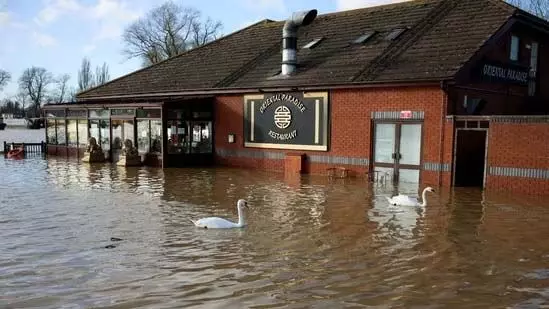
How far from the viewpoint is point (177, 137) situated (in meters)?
22.8

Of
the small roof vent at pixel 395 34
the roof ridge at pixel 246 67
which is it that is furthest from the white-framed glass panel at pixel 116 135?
the small roof vent at pixel 395 34

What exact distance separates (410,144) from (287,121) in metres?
5.15

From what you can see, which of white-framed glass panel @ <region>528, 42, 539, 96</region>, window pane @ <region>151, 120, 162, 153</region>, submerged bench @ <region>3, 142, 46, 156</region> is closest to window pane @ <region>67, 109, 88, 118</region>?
submerged bench @ <region>3, 142, 46, 156</region>

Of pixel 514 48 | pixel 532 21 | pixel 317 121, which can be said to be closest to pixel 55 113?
pixel 317 121

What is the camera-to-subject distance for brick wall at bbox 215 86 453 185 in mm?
16703

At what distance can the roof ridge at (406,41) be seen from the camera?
18.6 m

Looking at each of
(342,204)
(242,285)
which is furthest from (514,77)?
(242,285)

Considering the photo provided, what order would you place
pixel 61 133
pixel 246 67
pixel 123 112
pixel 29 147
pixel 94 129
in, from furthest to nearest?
1. pixel 29 147
2. pixel 61 133
3. pixel 94 129
4. pixel 246 67
5. pixel 123 112

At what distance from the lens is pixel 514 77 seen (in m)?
19.5

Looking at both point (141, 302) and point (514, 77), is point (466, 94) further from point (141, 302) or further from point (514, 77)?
point (141, 302)

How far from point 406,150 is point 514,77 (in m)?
5.61

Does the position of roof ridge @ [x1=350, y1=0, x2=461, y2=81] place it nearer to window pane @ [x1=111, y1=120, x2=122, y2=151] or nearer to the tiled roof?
the tiled roof

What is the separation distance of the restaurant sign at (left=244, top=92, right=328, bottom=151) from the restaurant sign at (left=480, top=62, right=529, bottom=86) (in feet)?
18.0

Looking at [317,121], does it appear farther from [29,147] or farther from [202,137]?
[29,147]
